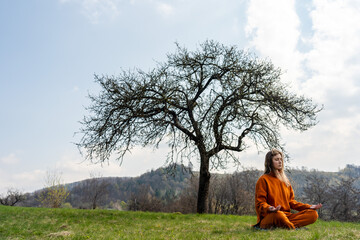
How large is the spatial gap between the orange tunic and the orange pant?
137 millimetres

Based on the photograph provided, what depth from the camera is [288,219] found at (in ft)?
21.0

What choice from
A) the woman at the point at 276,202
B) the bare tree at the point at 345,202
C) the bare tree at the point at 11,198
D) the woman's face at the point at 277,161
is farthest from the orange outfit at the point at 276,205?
the bare tree at the point at 11,198

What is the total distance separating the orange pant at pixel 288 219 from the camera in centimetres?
620

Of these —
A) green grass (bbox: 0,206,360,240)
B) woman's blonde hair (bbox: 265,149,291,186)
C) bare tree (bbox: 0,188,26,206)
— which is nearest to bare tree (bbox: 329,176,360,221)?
green grass (bbox: 0,206,360,240)

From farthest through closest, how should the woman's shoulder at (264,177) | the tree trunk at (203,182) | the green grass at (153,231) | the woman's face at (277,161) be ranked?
the tree trunk at (203,182)
the woman's face at (277,161)
the woman's shoulder at (264,177)
the green grass at (153,231)

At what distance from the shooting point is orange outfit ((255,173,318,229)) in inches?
246

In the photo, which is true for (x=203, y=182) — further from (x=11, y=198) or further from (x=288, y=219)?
(x=11, y=198)

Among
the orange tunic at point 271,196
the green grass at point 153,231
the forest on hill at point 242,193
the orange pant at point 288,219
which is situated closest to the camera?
the green grass at point 153,231

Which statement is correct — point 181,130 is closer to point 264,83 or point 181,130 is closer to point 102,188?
point 264,83

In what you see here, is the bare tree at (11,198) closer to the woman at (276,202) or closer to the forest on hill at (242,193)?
the forest on hill at (242,193)

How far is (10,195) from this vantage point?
33.3m

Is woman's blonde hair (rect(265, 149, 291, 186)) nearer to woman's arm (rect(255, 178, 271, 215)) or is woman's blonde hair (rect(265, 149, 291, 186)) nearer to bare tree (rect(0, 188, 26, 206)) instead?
woman's arm (rect(255, 178, 271, 215))

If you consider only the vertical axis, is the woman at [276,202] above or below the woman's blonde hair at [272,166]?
below

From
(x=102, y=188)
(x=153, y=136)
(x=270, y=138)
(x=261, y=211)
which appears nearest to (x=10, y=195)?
(x=102, y=188)
